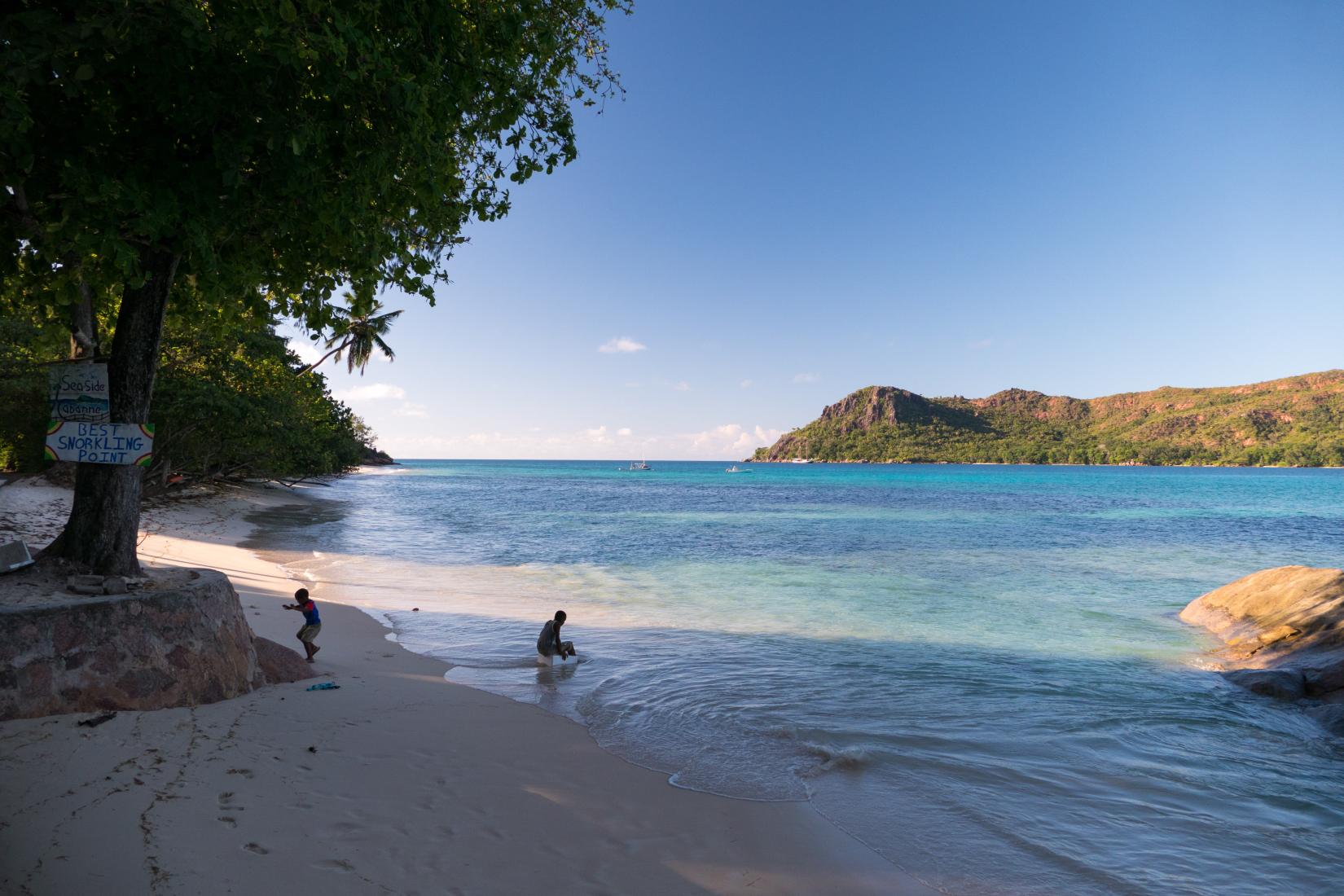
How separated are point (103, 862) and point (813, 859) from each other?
14.4 feet

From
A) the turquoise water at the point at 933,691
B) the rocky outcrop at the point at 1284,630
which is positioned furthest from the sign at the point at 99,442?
the rocky outcrop at the point at 1284,630

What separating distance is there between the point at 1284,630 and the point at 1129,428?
192339 millimetres

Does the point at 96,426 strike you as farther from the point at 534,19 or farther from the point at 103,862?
the point at 534,19

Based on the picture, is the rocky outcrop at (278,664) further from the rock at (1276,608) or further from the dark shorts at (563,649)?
the rock at (1276,608)

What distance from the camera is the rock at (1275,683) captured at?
927 cm

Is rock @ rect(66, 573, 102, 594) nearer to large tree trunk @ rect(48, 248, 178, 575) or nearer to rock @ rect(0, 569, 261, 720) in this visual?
rock @ rect(0, 569, 261, 720)

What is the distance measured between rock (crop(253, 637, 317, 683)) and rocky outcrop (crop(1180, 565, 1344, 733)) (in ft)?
42.2

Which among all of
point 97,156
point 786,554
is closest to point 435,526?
A: point 786,554

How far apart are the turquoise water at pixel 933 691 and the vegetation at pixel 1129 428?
5928 inches

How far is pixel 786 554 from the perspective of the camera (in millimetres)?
25594

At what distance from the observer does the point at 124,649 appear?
5.47 m

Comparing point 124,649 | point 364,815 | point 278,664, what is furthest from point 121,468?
point 364,815

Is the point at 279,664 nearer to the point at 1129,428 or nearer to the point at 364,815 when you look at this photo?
the point at 364,815

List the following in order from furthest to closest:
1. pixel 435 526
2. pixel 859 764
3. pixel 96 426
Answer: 1. pixel 435 526
2. pixel 859 764
3. pixel 96 426
